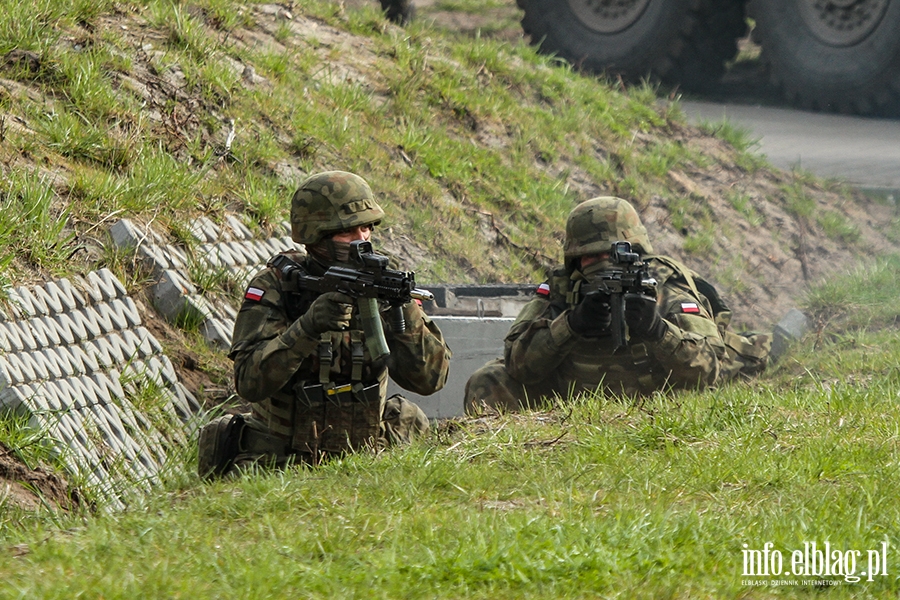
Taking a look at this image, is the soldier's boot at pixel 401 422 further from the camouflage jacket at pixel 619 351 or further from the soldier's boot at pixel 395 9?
the soldier's boot at pixel 395 9

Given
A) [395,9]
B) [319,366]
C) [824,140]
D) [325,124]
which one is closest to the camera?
[319,366]

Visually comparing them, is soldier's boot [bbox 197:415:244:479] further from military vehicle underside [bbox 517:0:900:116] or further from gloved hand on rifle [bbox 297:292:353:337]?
military vehicle underside [bbox 517:0:900:116]

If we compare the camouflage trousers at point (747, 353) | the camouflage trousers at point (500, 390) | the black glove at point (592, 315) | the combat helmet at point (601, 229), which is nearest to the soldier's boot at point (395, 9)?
the camouflage trousers at point (747, 353)

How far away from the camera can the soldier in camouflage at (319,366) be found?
529cm

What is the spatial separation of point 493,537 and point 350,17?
819 centimetres

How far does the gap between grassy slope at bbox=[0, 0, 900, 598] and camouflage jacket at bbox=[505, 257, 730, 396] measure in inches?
12.4

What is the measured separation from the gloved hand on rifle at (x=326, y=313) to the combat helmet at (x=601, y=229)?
1.73m

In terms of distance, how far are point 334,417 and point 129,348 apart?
1329 millimetres

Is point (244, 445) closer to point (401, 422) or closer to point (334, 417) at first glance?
point (334, 417)

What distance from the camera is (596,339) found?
20.8 feet

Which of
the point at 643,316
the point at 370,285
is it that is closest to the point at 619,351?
the point at 643,316

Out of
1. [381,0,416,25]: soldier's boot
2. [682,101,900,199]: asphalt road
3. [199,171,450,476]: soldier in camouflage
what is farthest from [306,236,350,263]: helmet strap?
[381,0,416,25]: soldier's boot

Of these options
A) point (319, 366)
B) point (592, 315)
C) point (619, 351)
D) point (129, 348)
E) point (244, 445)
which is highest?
point (592, 315)

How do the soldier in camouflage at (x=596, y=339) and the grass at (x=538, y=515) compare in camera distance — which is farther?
the soldier in camouflage at (x=596, y=339)
